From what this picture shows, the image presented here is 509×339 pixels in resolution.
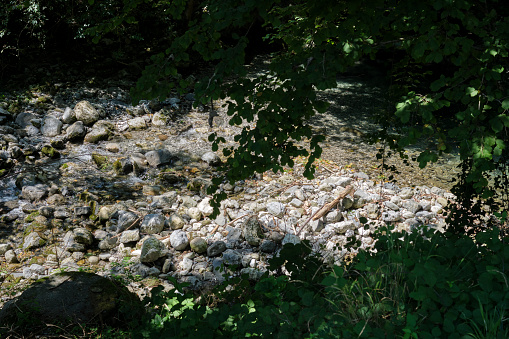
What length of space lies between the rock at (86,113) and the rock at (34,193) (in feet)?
7.61

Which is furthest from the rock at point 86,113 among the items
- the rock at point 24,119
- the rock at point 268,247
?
the rock at point 268,247

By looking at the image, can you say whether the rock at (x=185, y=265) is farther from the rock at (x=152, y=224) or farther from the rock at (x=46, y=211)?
the rock at (x=46, y=211)

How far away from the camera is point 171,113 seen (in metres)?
8.03

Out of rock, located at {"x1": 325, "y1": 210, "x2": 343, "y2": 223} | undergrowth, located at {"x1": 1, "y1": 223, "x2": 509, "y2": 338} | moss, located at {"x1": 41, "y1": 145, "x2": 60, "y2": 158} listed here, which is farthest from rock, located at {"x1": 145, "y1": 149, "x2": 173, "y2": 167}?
undergrowth, located at {"x1": 1, "y1": 223, "x2": 509, "y2": 338}

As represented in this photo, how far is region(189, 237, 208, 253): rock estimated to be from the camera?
4.21m

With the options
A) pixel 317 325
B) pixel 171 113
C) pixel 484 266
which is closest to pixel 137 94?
pixel 317 325

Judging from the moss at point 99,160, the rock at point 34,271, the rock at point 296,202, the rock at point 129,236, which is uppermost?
the moss at point 99,160

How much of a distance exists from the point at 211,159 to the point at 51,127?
10.1 feet

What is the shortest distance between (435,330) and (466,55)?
1386mm

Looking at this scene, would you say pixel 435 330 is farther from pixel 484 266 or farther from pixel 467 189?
pixel 467 189

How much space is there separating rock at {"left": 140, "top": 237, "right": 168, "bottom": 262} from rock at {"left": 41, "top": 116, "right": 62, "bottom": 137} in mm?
3917

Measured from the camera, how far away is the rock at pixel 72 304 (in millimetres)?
2535

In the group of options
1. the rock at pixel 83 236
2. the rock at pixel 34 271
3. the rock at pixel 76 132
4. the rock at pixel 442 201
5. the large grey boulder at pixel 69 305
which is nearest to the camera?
the large grey boulder at pixel 69 305

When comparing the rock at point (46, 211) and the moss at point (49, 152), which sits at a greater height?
the moss at point (49, 152)
